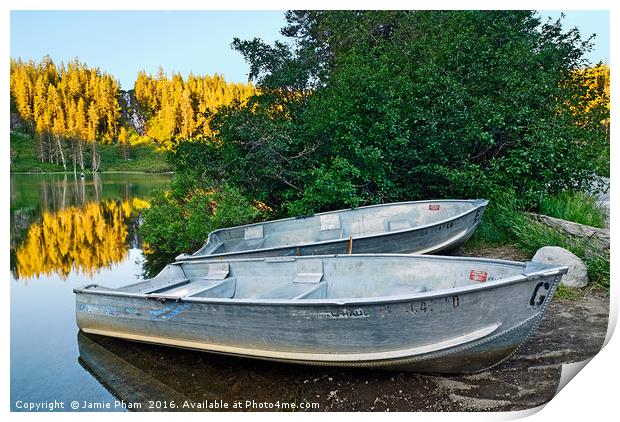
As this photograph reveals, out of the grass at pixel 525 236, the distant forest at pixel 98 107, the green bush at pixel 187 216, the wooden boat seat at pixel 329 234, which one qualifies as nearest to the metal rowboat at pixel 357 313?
the grass at pixel 525 236

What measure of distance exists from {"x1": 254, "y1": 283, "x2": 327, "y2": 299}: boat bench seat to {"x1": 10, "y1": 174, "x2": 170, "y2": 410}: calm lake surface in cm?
150

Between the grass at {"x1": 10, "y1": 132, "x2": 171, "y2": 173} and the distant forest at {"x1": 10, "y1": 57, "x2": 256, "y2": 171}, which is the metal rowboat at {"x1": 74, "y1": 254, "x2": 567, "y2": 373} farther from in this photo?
the distant forest at {"x1": 10, "y1": 57, "x2": 256, "y2": 171}

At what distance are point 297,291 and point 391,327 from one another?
1139 millimetres

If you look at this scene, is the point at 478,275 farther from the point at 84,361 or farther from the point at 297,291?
the point at 84,361

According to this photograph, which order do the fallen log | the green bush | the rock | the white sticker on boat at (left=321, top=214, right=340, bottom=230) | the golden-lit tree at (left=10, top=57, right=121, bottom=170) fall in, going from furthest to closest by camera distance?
1. the green bush
2. the white sticker on boat at (left=321, top=214, right=340, bottom=230)
3. the golden-lit tree at (left=10, top=57, right=121, bottom=170)
4. the fallen log
5. the rock

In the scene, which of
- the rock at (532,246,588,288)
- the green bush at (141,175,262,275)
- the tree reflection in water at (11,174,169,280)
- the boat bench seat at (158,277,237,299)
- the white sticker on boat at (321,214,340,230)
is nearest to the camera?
the boat bench seat at (158,277,237,299)

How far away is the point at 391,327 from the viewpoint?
307cm

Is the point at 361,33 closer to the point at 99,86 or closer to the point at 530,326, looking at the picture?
the point at 99,86

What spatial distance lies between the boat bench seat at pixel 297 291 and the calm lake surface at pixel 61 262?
4.91 ft

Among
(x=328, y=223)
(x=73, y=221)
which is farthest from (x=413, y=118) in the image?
(x=73, y=221)

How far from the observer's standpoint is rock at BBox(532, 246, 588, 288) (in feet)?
14.0

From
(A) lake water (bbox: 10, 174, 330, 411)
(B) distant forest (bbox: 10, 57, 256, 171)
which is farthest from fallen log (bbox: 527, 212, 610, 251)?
(B) distant forest (bbox: 10, 57, 256, 171)

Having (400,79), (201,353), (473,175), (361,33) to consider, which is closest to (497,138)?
(473,175)

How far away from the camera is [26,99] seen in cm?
530
